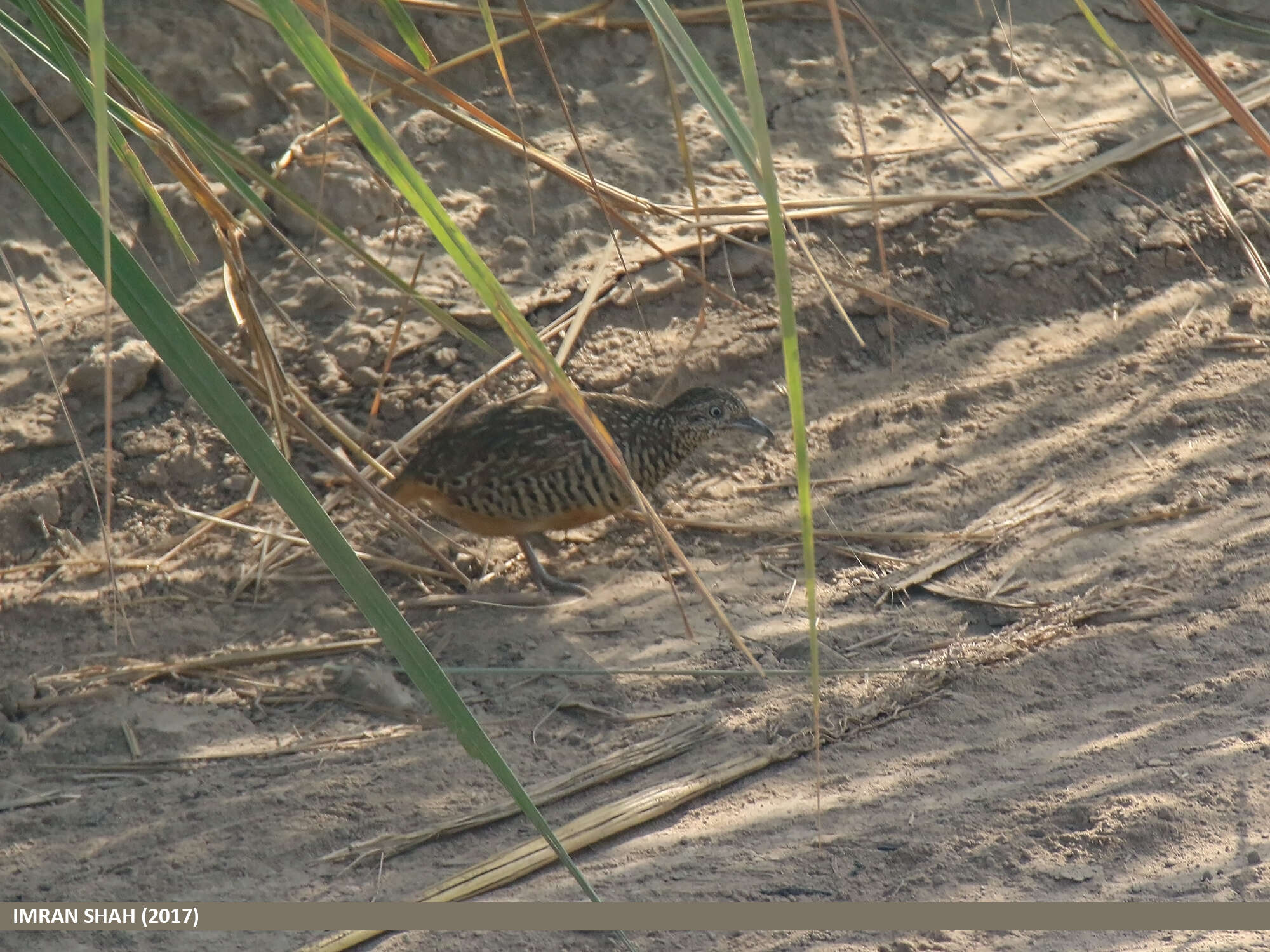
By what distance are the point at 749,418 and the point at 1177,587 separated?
166 cm

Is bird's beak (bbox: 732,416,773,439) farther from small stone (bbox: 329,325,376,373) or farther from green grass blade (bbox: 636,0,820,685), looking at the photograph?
green grass blade (bbox: 636,0,820,685)

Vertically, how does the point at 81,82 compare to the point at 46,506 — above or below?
above

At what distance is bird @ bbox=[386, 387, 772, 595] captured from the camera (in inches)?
189

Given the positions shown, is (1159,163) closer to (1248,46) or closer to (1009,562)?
(1248,46)

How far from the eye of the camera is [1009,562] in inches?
184

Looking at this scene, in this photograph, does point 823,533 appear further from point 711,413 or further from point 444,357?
point 444,357

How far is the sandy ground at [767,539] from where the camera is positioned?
3346 millimetres

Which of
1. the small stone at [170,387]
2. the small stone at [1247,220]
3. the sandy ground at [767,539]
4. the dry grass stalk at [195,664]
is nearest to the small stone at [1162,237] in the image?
the sandy ground at [767,539]

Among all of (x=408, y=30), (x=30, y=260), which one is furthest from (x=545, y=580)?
(x=408, y=30)

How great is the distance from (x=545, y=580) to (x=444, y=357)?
113cm

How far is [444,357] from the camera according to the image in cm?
549

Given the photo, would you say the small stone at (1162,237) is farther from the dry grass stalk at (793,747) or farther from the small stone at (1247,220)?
the dry grass stalk at (793,747)

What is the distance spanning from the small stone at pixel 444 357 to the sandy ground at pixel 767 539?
2cm

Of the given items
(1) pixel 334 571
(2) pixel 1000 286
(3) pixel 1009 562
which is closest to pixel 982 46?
(2) pixel 1000 286
